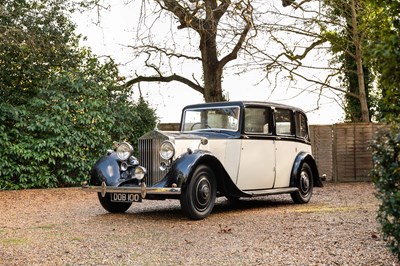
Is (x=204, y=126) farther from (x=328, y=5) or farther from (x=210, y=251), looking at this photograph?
(x=328, y=5)

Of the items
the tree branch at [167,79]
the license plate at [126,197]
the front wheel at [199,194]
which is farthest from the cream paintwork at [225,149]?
the tree branch at [167,79]

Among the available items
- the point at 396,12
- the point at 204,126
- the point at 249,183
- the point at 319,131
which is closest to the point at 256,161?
the point at 249,183

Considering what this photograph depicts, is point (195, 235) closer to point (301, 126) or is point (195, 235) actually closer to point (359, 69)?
point (301, 126)

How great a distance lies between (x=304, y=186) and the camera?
37.0 ft

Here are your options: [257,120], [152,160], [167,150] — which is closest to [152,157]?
[152,160]

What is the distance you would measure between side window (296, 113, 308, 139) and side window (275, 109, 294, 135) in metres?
0.23

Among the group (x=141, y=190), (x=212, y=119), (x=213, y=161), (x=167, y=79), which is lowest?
(x=141, y=190)

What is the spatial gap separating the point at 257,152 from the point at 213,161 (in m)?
1.33

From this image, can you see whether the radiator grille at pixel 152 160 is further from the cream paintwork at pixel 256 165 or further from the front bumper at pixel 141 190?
the cream paintwork at pixel 256 165

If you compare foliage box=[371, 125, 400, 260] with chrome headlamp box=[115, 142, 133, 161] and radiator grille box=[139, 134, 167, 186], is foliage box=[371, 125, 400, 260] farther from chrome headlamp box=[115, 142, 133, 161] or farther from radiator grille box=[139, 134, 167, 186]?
chrome headlamp box=[115, 142, 133, 161]

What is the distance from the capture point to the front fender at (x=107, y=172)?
9086 millimetres

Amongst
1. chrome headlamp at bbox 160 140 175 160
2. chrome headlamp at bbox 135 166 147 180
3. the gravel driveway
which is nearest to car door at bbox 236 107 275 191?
the gravel driveway

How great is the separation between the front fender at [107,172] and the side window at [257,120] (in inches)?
89.2

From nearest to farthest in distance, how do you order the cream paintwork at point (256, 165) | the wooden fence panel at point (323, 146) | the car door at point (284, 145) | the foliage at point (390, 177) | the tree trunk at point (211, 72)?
the foliage at point (390, 177), the cream paintwork at point (256, 165), the car door at point (284, 145), the wooden fence panel at point (323, 146), the tree trunk at point (211, 72)
